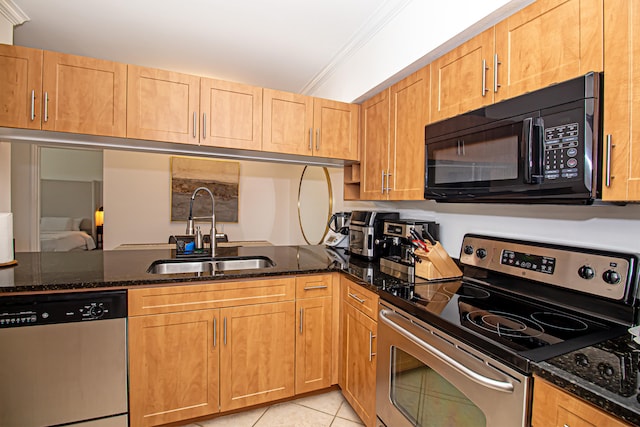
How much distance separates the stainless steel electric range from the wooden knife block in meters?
0.06

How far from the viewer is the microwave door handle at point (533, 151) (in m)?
1.13

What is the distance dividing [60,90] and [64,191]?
4242 millimetres

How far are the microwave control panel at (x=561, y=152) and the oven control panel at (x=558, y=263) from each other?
1.31ft

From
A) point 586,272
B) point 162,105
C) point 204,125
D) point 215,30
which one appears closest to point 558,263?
point 586,272

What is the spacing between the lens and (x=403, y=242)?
2.05 meters

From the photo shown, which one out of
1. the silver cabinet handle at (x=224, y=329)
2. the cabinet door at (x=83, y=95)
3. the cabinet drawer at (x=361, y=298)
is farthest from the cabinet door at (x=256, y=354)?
the cabinet door at (x=83, y=95)

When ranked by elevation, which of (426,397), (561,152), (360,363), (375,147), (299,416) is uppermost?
(375,147)

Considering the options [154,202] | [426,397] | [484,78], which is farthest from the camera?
[154,202]

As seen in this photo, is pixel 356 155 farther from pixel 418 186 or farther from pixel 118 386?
pixel 118 386

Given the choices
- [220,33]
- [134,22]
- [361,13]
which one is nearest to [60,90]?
[134,22]

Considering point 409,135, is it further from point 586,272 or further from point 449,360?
point 449,360

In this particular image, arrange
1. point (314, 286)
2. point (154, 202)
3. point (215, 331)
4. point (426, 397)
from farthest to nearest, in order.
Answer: point (154, 202)
point (314, 286)
point (215, 331)
point (426, 397)

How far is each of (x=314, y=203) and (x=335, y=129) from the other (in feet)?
5.04

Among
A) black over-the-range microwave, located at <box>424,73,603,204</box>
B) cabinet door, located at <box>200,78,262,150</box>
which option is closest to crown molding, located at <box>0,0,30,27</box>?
cabinet door, located at <box>200,78,262,150</box>
